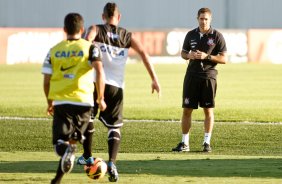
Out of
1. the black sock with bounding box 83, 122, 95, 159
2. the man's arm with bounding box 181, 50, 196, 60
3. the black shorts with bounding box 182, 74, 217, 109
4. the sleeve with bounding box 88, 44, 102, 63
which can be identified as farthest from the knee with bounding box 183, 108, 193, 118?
the sleeve with bounding box 88, 44, 102, 63

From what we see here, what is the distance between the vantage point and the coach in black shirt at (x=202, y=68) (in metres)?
15.3

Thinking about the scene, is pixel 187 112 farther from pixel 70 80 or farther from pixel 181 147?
pixel 70 80

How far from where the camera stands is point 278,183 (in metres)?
11.1

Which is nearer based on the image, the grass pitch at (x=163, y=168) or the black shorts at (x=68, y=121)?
the black shorts at (x=68, y=121)

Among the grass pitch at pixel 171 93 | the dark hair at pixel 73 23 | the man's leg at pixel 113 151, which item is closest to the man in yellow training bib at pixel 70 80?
the dark hair at pixel 73 23

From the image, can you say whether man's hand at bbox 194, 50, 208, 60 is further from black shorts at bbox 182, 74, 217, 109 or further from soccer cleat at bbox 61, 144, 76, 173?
soccer cleat at bbox 61, 144, 76, 173

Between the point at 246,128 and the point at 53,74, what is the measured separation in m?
9.14

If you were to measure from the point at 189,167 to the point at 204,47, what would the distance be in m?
3.11

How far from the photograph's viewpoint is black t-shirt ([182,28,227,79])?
1534 centimetres

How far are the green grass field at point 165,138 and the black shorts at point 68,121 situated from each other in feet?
2.60

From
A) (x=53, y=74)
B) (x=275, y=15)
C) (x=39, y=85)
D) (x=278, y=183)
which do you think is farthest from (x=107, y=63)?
(x=275, y=15)

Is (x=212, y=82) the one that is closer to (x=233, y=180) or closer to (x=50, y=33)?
(x=233, y=180)

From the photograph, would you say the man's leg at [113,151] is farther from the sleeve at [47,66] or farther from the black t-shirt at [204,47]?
the black t-shirt at [204,47]

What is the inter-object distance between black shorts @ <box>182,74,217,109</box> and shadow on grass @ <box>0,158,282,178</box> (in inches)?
77.6
